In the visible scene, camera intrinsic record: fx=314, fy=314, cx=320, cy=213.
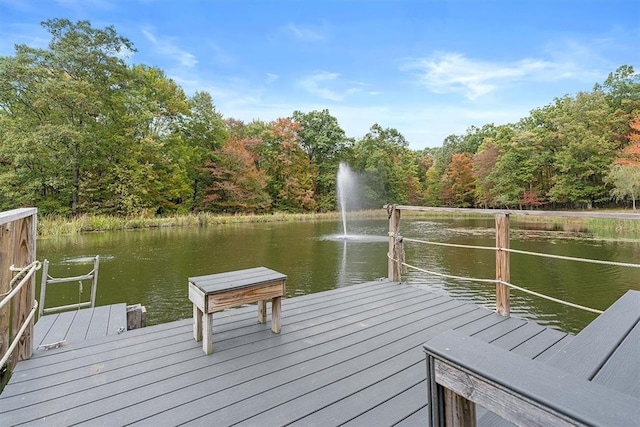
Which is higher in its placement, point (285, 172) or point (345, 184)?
point (285, 172)

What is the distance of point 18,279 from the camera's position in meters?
1.78

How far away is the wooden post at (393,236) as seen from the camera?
334cm

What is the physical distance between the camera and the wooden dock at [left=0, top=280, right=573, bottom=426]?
1.31 meters

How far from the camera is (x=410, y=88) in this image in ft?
62.4

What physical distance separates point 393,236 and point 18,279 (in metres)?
2.93

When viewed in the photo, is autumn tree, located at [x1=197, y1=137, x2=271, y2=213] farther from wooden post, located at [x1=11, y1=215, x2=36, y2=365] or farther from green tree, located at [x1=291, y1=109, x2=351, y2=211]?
wooden post, located at [x1=11, y1=215, x2=36, y2=365]

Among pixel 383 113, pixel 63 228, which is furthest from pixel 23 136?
pixel 383 113

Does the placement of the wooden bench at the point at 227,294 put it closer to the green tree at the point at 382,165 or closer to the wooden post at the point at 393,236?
the wooden post at the point at 393,236

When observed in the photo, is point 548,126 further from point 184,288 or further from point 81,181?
point 81,181

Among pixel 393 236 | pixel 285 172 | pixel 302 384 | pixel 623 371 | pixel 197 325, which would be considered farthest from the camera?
pixel 285 172

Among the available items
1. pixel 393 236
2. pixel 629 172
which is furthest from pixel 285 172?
pixel 393 236

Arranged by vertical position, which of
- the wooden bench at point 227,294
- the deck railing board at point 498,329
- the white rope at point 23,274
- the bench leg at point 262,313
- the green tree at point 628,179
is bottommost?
the deck railing board at point 498,329

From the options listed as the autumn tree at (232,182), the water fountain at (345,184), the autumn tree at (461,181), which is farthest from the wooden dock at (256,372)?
the autumn tree at (461,181)

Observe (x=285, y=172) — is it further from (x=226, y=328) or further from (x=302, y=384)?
(x=302, y=384)
